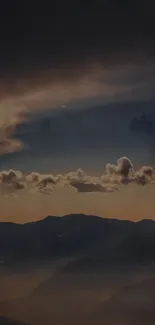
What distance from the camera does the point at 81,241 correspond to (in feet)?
6.63

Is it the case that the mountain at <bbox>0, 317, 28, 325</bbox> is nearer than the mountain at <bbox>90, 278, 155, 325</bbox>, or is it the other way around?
the mountain at <bbox>90, 278, 155, 325</bbox>

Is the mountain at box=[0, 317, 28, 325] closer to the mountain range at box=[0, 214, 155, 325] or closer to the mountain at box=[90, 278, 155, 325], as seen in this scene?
the mountain range at box=[0, 214, 155, 325]

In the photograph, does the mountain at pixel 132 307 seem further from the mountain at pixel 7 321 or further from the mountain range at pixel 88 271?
the mountain at pixel 7 321

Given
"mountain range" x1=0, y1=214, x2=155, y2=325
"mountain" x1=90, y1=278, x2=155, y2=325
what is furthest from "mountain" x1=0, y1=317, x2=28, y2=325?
"mountain" x1=90, y1=278, x2=155, y2=325

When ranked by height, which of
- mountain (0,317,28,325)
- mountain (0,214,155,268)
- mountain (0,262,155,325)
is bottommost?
mountain (0,317,28,325)

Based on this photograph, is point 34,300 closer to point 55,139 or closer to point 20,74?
point 55,139

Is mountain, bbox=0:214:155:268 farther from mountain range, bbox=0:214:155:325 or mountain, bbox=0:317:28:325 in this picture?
mountain, bbox=0:317:28:325

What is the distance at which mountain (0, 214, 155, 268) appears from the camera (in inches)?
76.7

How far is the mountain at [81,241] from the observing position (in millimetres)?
1947

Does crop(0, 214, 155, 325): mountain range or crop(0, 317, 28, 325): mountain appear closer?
crop(0, 214, 155, 325): mountain range

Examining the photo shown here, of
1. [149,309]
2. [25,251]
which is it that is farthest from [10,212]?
[149,309]

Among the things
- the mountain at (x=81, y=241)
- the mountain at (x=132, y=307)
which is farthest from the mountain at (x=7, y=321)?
the mountain at (x=132, y=307)

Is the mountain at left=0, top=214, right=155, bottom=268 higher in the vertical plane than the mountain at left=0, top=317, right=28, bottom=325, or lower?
higher

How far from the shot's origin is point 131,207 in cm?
197
